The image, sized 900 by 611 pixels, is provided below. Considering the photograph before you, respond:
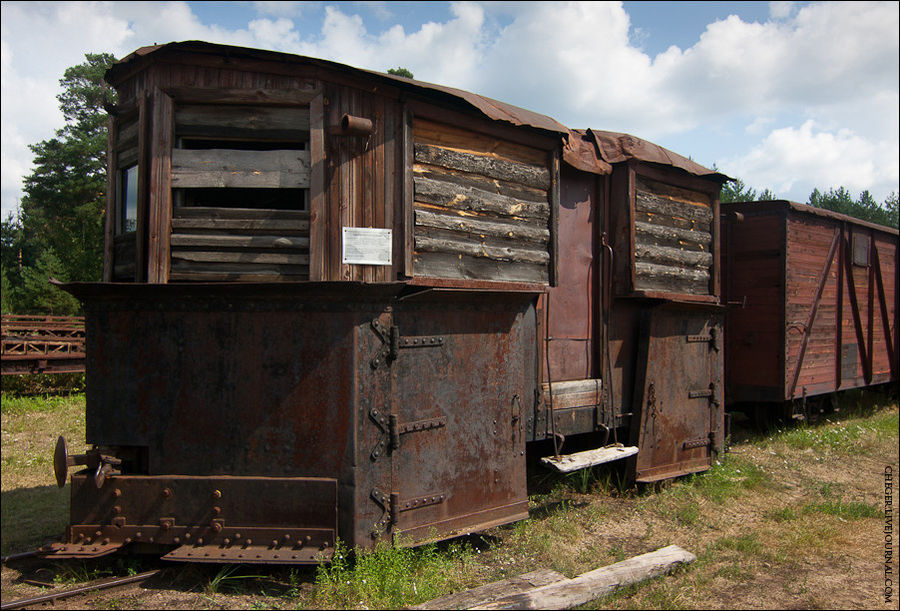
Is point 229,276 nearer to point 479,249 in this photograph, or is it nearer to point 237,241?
point 237,241

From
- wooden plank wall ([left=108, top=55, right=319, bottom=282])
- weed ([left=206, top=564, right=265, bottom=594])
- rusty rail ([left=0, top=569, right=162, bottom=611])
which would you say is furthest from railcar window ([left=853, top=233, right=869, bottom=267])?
rusty rail ([left=0, top=569, right=162, bottom=611])

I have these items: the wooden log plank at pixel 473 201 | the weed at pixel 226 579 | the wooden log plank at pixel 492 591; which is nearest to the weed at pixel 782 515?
the wooden log plank at pixel 492 591

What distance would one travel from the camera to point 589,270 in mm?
7289

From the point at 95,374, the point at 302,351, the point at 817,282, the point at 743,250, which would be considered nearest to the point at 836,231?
the point at 817,282

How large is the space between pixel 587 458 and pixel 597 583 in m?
2.04

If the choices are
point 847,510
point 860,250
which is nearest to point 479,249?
point 847,510

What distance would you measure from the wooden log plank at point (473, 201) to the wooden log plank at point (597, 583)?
3.29 meters

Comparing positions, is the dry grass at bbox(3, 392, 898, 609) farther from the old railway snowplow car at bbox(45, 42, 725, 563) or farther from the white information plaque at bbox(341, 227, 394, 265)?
the white information plaque at bbox(341, 227, 394, 265)

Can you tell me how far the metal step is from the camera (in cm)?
609

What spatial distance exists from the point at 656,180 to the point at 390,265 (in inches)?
164

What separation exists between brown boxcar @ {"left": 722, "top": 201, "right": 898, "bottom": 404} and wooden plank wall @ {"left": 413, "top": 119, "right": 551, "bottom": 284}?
484 cm

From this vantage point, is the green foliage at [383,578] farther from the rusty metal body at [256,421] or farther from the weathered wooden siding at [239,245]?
the weathered wooden siding at [239,245]

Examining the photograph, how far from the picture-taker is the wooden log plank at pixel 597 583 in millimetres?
4043

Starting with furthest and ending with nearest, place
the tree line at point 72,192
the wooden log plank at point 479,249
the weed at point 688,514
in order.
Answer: the tree line at point 72,192 < the weed at point 688,514 < the wooden log plank at point 479,249
